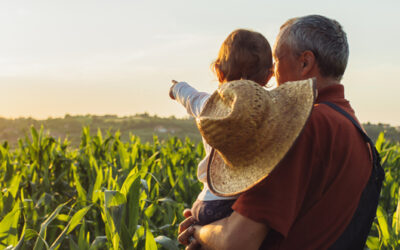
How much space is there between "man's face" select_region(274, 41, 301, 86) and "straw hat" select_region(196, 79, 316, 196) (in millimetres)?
204

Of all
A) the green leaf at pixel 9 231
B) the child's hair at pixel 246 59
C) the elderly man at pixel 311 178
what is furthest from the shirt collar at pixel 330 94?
the green leaf at pixel 9 231

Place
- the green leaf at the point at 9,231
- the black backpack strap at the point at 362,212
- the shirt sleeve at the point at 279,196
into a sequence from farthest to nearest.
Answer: the green leaf at the point at 9,231
the black backpack strap at the point at 362,212
the shirt sleeve at the point at 279,196

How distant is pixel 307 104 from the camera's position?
4.26 feet

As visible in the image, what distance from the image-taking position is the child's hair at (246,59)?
6.53 ft

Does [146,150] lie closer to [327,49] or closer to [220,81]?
[220,81]

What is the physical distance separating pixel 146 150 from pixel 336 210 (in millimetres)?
5167

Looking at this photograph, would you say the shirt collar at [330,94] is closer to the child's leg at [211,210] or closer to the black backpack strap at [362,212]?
the black backpack strap at [362,212]

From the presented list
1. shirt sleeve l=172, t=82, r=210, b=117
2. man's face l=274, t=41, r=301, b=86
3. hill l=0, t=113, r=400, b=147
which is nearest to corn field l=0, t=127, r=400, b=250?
shirt sleeve l=172, t=82, r=210, b=117

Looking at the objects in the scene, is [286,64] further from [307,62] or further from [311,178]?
[311,178]

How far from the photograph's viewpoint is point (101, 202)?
249cm

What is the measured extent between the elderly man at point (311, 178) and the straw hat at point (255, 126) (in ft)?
0.13

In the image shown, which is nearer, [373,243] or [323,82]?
[323,82]

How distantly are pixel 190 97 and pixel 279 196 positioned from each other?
1135mm

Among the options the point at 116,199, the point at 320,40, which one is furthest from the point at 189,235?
the point at 320,40
